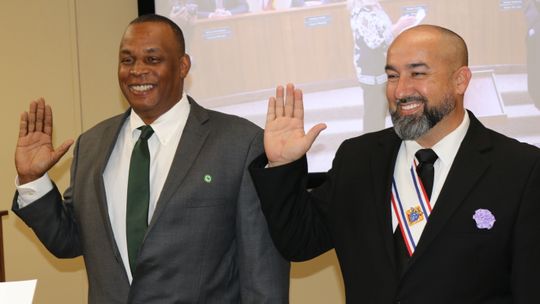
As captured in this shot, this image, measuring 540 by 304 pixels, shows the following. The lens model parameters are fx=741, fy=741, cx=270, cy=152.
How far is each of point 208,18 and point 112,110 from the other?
Answer: 0.81 meters

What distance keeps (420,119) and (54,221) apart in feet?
4.07

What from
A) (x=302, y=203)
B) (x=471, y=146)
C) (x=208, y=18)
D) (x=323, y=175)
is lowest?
(x=323, y=175)

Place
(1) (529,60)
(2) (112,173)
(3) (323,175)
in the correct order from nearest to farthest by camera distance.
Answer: (2) (112,173), (1) (529,60), (3) (323,175)

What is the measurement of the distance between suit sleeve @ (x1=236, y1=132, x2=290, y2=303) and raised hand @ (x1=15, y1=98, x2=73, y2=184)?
0.63 m

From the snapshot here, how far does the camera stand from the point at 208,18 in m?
4.00

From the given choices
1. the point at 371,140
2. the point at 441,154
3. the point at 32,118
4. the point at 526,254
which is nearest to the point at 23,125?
the point at 32,118

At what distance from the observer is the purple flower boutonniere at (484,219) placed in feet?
6.44

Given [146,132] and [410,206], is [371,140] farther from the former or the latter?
[146,132]

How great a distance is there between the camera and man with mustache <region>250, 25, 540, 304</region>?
1962 mm

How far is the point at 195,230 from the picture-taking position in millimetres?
2260

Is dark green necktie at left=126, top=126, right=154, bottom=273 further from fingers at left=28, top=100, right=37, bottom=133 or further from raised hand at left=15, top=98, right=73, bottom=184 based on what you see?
fingers at left=28, top=100, right=37, bottom=133

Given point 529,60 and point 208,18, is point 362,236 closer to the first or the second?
point 529,60

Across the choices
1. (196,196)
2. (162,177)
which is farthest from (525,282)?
(162,177)

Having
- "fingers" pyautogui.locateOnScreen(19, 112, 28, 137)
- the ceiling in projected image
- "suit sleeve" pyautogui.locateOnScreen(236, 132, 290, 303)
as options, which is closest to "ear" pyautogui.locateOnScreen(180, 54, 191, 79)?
"suit sleeve" pyautogui.locateOnScreen(236, 132, 290, 303)
